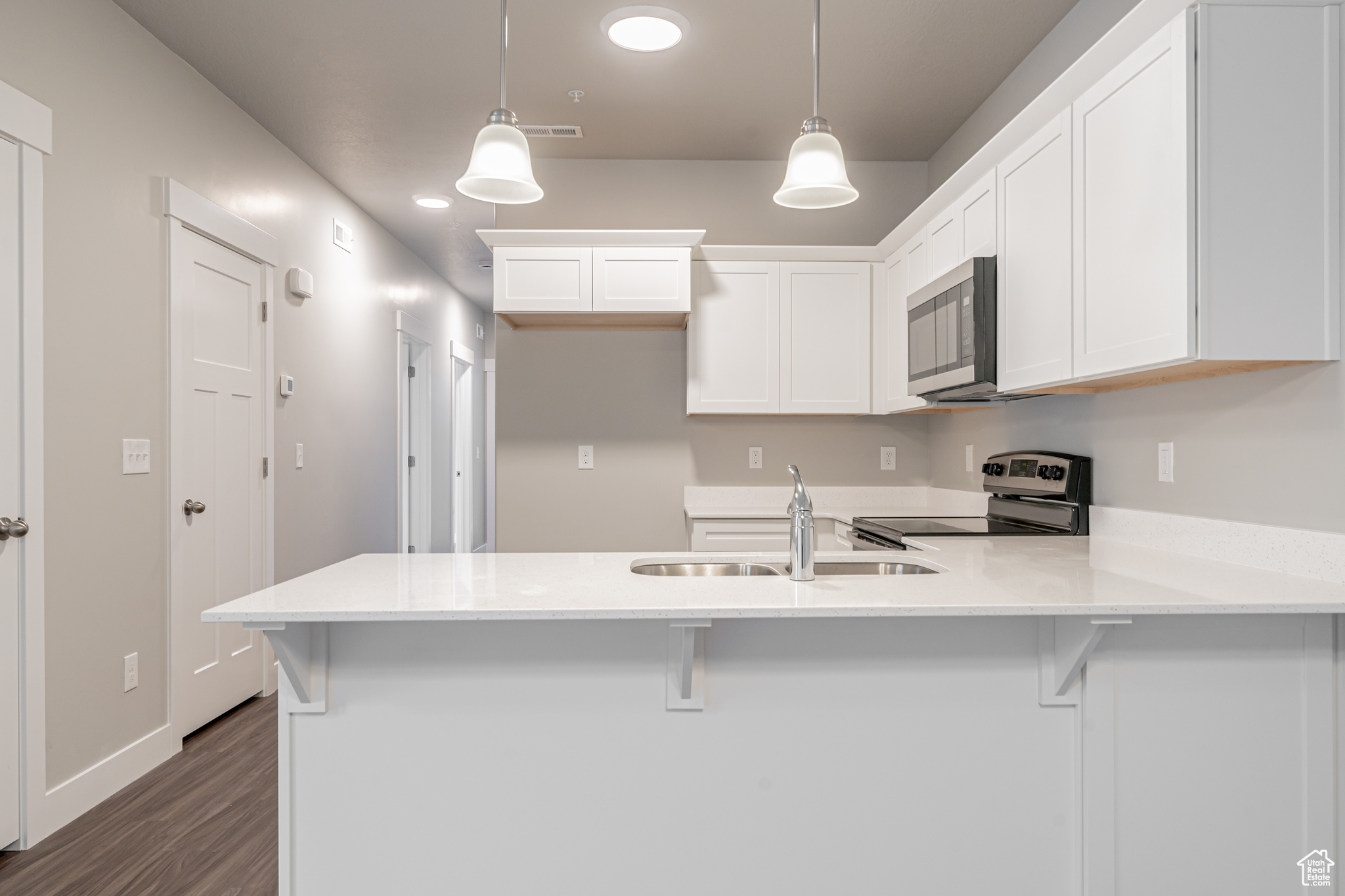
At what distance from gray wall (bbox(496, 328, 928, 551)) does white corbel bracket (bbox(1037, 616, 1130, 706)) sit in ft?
7.54

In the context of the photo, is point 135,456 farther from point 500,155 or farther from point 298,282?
point 500,155

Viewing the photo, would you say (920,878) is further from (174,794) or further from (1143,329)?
(174,794)

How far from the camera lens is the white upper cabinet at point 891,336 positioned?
3.27 m

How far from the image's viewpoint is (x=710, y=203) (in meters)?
3.92

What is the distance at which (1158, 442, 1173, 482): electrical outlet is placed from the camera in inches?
83.0

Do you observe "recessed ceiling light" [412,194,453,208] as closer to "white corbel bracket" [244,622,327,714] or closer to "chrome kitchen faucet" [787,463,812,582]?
"white corbel bracket" [244,622,327,714]

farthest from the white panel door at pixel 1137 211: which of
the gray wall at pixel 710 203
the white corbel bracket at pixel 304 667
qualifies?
the gray wall at pixel 710 203

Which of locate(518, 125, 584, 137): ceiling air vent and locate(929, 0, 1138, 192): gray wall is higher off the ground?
locate(518, 125, 584, 137): ceiling air vent

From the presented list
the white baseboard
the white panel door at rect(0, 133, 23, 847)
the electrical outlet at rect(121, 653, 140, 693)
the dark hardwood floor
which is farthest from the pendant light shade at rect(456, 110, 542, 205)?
the white baseboard

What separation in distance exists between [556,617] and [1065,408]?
2094mm

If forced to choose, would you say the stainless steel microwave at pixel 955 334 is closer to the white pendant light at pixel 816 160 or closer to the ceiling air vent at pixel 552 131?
the white pendant light at pixel 816 160

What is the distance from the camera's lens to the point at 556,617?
1364mm

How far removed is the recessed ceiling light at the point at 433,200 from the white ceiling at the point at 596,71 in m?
0.50

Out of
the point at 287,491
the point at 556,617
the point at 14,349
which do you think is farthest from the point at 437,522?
the point at 556,617
